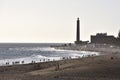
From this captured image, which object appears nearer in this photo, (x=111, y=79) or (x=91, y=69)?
(x=111, y=79)

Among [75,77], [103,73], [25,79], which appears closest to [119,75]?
[103,73]

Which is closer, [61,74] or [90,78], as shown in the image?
[90,78]

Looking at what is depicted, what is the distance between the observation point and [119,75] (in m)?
39.3

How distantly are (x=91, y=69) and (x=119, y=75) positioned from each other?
4675 millimetres

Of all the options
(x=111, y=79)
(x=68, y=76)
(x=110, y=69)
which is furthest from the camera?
(x=110, y=69)

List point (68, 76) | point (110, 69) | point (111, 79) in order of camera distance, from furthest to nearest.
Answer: point (110, 69)
point (68, 76)
point (111, 79)

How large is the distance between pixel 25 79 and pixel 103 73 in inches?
341

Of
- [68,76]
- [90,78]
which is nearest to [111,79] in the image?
[90,78]

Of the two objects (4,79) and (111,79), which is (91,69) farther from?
(4,79)

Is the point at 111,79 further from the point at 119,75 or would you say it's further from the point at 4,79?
the point at 4,79

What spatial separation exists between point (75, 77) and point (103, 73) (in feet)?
13.3

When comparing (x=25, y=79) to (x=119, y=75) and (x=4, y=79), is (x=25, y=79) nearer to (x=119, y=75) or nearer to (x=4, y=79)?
(x=4, y=79)

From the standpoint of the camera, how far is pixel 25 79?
3703cm

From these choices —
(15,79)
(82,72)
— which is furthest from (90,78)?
(15,79)
